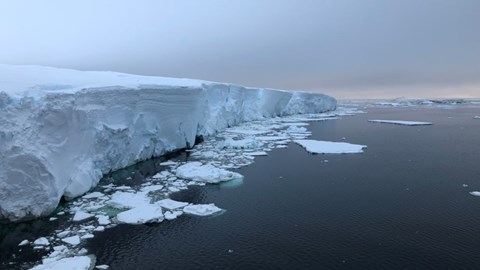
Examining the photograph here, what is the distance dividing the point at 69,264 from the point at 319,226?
4314 mm

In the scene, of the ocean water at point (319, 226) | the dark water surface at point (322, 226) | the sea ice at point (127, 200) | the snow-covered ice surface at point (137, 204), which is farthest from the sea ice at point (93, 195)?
the dark water surface at point (322, 226)

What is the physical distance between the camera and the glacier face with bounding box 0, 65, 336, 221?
7.32 m

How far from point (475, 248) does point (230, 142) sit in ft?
34.8

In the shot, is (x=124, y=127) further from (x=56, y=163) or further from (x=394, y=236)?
(x=394, y=236)

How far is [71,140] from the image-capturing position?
860cm

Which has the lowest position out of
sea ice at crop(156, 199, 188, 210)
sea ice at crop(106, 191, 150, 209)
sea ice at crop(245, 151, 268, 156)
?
sea ice at crop(106, 191, 150, 209)

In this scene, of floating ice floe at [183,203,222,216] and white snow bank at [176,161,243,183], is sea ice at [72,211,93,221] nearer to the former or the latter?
floating ice floe at [183,203,222,216]

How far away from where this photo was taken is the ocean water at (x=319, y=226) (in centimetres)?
573

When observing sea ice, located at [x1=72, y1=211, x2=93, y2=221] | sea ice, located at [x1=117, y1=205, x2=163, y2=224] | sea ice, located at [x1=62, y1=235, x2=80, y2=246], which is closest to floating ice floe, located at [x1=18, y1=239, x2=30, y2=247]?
sea ice, located at [x1=62, y1=235, x2=80, y2=246]

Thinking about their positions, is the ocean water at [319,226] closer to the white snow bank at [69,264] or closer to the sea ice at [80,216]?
the white snow bank at [69,264]

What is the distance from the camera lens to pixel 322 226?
275 inches

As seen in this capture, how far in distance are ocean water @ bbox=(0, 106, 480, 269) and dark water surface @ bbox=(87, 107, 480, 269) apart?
2 centimetres

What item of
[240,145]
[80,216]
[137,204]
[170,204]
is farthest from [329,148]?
[80,216]

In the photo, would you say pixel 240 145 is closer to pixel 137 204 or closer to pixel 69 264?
pixel 137 204
